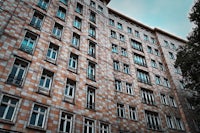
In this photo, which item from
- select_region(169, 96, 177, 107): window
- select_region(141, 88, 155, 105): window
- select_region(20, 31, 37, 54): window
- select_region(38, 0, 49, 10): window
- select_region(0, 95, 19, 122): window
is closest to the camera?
select_region(0, 95, 19, 122): window

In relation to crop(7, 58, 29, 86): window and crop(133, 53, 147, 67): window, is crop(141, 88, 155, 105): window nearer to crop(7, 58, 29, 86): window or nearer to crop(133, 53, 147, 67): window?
crop(133, 53, 147, 67): window

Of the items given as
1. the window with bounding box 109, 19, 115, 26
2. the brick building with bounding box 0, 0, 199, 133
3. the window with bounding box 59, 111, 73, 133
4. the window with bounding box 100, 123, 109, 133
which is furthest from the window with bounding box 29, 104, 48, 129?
the window with bounding box 109, 19, 115, 26

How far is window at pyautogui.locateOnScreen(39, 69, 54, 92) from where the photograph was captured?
1261cm

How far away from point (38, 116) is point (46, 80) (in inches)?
123

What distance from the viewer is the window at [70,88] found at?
13.8m

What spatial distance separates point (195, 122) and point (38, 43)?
21409 mm

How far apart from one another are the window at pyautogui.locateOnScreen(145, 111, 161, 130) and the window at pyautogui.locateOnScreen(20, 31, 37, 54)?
1428cm

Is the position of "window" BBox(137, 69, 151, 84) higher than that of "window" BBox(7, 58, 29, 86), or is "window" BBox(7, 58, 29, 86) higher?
"window" BBox(137, 69, 151, 84)

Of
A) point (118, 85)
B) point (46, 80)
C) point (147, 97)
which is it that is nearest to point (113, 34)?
point (118, 85)

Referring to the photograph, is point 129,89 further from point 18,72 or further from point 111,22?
point 18,72

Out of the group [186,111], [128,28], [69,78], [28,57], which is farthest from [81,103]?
[128,28]

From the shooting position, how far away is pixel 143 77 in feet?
74.5

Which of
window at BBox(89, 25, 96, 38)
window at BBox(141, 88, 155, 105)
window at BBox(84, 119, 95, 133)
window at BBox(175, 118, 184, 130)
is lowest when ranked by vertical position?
window at BBox(84, 119, 95, 133)

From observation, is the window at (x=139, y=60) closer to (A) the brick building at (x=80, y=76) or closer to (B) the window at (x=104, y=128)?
(A) the brick building at (x=80, y=76)
